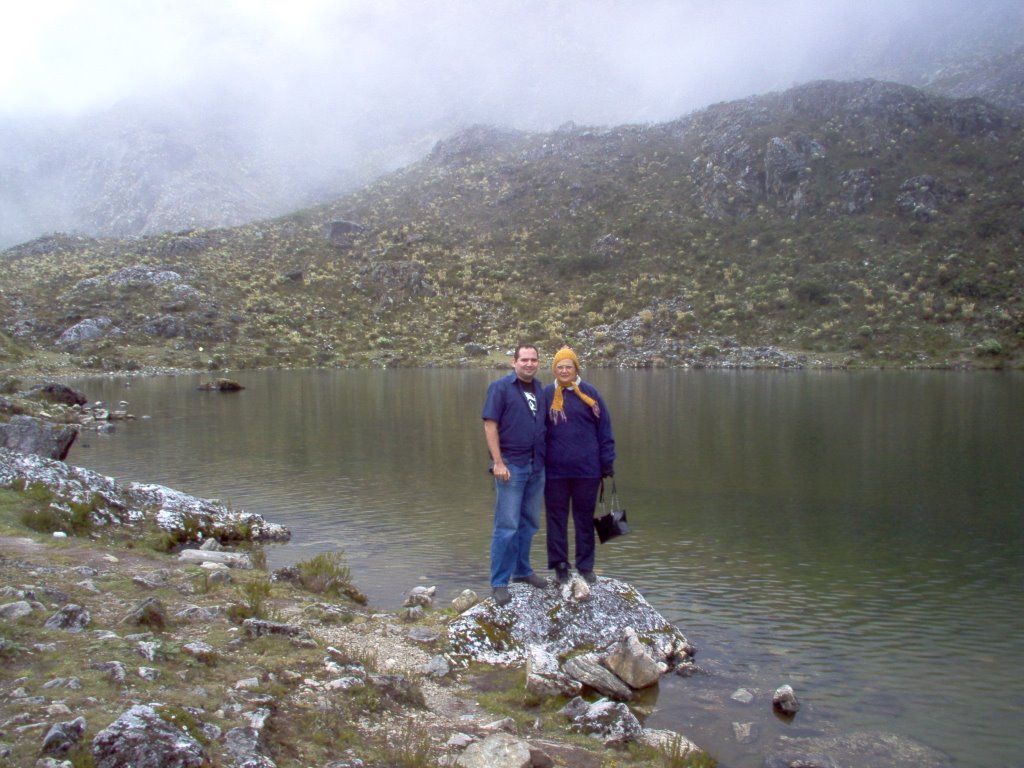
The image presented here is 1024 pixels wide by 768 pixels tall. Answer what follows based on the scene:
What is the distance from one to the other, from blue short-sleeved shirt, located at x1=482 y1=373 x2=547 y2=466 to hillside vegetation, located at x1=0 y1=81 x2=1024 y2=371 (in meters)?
57.2

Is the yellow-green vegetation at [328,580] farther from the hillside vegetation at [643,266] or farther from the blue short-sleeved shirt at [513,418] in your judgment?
the hillside vegetation at [643,266]

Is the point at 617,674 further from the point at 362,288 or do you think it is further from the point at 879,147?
the point at 879,147

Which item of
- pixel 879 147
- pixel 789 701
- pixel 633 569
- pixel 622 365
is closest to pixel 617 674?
pixel 789 701

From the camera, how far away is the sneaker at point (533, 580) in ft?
30.4

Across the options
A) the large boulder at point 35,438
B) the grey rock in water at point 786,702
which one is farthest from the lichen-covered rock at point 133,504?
the grey rock in water at point 786,702

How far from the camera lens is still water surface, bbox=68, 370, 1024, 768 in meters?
8.12

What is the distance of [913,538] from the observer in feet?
47.1

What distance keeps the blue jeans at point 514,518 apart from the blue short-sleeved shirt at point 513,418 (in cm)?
19

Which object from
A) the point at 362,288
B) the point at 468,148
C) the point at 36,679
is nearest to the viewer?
the point at 36,679

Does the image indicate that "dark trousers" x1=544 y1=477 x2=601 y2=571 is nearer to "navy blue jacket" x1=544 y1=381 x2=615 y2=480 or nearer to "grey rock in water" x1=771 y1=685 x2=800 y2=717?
"navy blue jacket" x1=544 y1=381 x2=615 y2=480

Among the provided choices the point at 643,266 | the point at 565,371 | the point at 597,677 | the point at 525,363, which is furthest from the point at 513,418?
the point at 643,266

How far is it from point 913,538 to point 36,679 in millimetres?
Result: 14449

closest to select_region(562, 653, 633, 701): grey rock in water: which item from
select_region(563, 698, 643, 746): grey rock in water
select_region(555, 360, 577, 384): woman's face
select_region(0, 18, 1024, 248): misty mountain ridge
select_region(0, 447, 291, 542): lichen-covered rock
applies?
select_region(563, 698, 643, 746): grey rock in water

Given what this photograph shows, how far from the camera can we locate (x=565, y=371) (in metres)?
8.60
